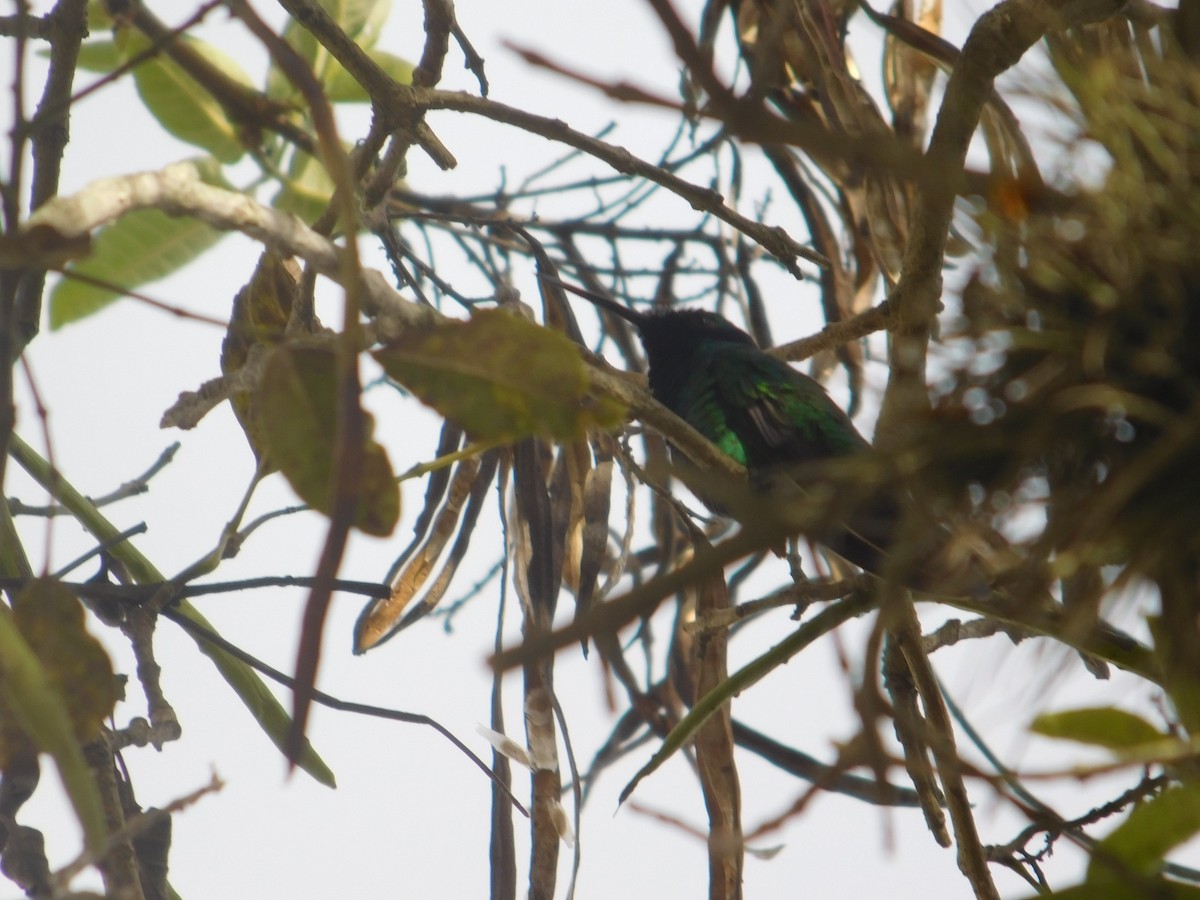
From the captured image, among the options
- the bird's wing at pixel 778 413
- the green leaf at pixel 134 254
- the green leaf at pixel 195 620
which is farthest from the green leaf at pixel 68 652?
the bird's wing at pixel 778 413

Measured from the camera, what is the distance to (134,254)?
1567 mm

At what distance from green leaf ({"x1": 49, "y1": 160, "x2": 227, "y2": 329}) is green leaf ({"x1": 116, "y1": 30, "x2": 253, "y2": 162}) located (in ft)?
0.38

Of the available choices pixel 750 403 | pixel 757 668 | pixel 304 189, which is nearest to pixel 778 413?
pixel 750 403

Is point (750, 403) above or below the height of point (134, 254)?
above

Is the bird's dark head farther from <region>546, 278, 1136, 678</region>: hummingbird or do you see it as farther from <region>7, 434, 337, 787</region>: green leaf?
<region>7, 434, 337, 787</region>: green leaf

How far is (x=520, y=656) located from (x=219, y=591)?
0.69 metres

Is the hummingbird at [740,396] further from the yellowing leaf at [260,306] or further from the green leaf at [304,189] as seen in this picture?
the yellowing leaf at [260,306]

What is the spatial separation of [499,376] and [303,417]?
135mm

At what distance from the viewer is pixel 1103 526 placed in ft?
2.57

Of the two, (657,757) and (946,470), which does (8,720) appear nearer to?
(657,757)

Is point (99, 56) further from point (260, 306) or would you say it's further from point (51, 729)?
point (51, 729)

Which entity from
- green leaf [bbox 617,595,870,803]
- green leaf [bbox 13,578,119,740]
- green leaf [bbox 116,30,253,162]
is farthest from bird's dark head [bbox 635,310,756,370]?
green leaf [bbox 13,578,119,740]

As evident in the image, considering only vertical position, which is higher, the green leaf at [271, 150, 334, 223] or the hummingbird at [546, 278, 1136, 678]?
the hummingbird at [546, 278, 1136, 678]

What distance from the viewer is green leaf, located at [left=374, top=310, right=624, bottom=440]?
80 cm
